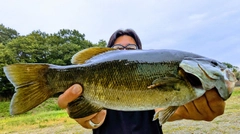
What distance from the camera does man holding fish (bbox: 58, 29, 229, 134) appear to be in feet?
6.53

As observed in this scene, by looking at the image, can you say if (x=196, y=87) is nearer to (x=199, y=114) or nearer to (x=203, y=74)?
(x=203, y=74)

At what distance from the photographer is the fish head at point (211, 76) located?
67.8 inches

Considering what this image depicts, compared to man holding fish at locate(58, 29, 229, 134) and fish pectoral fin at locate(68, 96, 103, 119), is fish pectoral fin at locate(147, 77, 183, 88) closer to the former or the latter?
man holding fish at locate(58, 29, 229, 134)

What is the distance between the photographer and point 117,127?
324 centimetres

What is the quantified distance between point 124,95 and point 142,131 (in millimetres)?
1535

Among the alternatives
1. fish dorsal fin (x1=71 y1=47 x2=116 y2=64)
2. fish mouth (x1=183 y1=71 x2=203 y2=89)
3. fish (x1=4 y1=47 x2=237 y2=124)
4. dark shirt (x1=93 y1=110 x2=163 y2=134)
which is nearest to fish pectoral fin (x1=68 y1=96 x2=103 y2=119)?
fish (x1=4 y1=47 x2=237 y2=124)

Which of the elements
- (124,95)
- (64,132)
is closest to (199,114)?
(124,95)

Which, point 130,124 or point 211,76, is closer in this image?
point 211,76

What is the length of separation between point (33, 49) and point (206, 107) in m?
39.9

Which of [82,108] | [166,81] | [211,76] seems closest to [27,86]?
[82,108]

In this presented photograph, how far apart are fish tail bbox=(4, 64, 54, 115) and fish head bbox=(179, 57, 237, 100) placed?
123 cm

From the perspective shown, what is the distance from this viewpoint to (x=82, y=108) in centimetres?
205

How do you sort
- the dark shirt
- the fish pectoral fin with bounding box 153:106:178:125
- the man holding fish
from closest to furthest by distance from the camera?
the fish pectoral fin with bounding box 153:106:178:125
the man holding fish
the dark shirt

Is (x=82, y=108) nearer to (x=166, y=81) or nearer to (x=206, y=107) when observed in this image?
(x=166, y=81)
